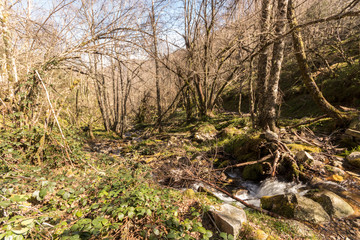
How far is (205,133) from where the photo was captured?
28.3 ft

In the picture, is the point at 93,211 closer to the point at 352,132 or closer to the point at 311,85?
the point at 352,132

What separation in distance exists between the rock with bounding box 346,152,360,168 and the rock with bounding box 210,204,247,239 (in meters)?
3.41

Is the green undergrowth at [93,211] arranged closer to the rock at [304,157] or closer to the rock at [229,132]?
the rock at [304,157]

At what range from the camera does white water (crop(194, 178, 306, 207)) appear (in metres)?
3.87

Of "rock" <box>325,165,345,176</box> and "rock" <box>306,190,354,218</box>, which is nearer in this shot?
"rock" <box>306,190,354,218</box>

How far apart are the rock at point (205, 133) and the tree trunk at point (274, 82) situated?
2628 mm

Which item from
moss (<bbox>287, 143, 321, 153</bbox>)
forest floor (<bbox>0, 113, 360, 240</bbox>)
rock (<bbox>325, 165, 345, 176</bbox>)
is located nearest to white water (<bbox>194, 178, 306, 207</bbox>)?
forest floor (<bbox>0, 113, 360, 240</bbox>)

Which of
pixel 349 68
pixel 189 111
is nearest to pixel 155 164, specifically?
pixel 189 111

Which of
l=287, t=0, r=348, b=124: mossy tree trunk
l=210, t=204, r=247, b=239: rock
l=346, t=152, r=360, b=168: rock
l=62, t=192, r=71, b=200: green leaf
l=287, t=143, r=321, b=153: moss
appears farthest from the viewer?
l=287, t=0, r=348, b=124: mossy tree trunk

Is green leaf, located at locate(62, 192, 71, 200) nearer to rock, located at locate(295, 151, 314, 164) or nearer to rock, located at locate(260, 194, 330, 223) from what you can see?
rock, located at locate(260, 194, 330, 223)

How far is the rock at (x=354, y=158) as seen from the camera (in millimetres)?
3994

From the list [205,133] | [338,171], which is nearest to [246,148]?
[338,171]

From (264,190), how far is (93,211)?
3.78m

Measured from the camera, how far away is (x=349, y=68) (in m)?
9.63
